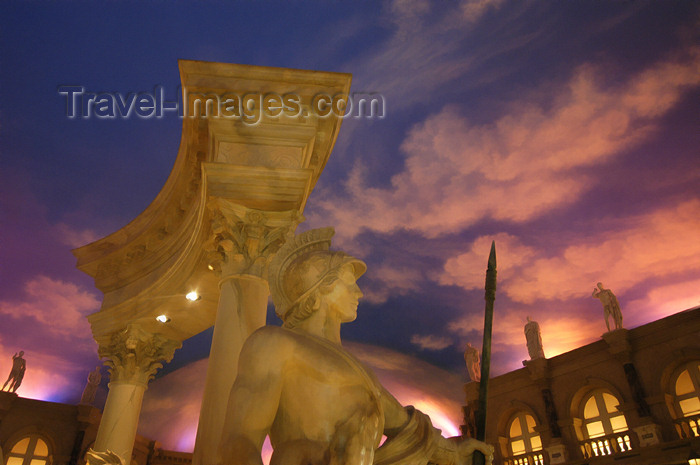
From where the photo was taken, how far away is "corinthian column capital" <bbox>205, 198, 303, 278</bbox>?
4531 millimetres

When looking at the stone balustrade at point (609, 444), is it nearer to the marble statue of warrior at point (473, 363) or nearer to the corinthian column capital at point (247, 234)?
the marble statue of warrior at point (473, 363)

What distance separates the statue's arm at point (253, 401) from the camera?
1.40 meters

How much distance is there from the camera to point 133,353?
7.44 m

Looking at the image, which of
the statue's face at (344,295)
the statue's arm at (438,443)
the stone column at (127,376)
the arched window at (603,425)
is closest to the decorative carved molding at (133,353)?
the stone column at (127,376)

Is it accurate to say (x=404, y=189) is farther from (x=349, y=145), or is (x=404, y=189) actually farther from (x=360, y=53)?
(x=360, y=53)

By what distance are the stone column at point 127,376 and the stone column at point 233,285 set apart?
3.61 meters

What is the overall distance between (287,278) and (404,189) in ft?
71.6

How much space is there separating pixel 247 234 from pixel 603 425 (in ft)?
51.2

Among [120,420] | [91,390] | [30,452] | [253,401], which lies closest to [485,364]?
[253,401]

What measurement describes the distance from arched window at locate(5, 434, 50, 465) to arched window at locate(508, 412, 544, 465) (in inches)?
661

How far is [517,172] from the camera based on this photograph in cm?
2130

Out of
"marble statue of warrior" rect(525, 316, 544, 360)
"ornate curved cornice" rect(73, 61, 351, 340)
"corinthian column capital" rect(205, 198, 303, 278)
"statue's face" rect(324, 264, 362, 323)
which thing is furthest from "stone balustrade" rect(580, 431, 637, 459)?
"statue's face" rect(324, 264, 362, 323)

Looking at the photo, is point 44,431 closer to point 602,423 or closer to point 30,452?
point 30,452

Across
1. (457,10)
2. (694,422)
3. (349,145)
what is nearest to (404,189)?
(349,145)
